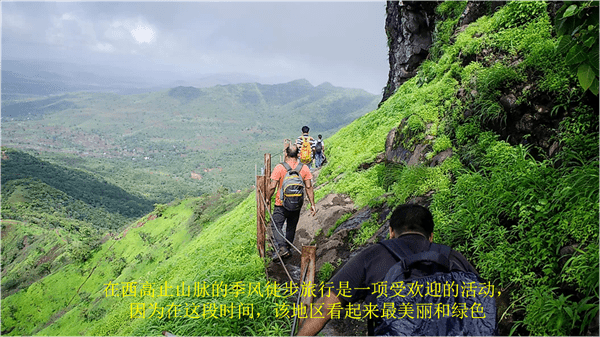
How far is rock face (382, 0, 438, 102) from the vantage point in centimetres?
1736

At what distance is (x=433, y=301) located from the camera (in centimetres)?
206

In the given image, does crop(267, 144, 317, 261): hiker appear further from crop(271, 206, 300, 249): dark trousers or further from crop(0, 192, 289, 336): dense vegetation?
crop(0, 192, 289, 336): dense vegetation

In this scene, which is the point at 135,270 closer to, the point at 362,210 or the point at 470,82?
the point at 362,210

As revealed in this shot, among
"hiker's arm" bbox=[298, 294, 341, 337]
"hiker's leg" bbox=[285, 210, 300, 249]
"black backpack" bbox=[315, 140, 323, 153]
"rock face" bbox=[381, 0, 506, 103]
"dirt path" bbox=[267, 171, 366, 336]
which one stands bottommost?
"dirt path" bbox=[267, 171, 366, 336]

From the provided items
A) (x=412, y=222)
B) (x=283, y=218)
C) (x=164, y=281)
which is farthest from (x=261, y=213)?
(x=164, y=281)

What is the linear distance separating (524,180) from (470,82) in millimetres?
3144

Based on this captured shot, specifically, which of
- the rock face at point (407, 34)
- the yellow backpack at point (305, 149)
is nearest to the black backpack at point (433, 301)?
the yellow backpack at point (305, 149)

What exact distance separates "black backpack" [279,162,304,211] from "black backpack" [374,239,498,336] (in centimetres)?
415

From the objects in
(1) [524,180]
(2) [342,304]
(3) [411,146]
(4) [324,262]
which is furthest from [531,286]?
(3) [411,146]

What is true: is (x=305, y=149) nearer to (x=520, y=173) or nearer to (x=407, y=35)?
(x=520, y=173)

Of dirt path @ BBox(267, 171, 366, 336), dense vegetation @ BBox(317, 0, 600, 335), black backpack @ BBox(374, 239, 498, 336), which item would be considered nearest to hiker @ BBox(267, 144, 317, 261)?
dirt path @ BBox(267, 171, 366, 336)

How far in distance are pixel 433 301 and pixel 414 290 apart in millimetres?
130

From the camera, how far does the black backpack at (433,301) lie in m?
2.03

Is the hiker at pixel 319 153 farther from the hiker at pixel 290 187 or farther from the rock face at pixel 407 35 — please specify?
the hiker at pixel 290 187
